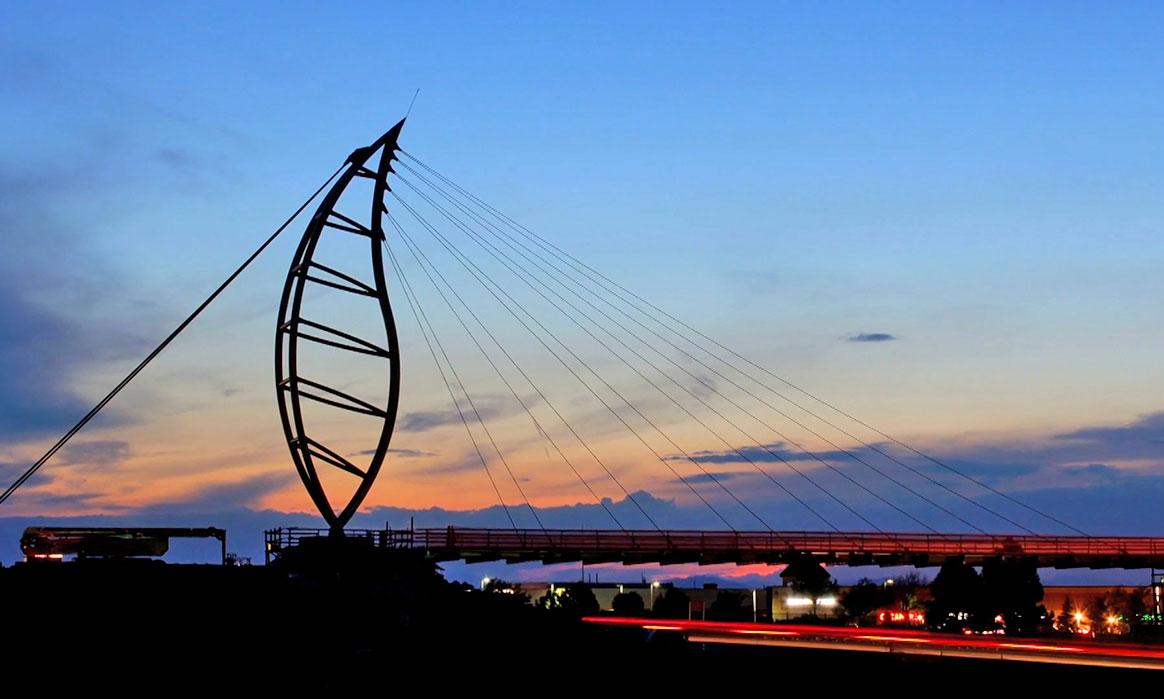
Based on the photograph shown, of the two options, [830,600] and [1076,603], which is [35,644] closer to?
[830,600]

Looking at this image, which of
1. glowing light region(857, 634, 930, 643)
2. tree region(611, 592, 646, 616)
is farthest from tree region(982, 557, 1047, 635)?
glowing light region(857, 634, 930, 643)

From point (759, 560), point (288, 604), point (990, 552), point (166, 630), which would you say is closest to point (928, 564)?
point (990, 552)

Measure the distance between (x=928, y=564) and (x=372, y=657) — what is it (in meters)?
76.0

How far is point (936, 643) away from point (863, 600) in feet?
299

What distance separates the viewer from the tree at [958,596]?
121m

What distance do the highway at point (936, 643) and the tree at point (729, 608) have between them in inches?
1918

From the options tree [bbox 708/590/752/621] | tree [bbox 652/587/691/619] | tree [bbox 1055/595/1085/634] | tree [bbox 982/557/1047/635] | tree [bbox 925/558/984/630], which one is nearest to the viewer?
tree [bbox 982/557/1047/635]

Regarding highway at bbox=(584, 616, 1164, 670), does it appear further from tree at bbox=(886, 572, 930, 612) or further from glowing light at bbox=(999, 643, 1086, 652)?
tree at bbox=(886, 572, 930, 612)

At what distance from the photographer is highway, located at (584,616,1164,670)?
62.5 meters

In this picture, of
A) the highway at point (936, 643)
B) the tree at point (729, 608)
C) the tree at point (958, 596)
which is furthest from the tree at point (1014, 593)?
the highway at point (936, 643)

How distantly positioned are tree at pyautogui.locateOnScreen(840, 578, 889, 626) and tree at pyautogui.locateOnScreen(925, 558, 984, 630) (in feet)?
88.6

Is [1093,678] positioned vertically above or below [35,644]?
below

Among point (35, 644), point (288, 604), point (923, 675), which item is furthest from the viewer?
point (923, 675)

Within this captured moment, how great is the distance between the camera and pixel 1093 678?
73.0 m
